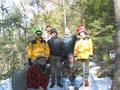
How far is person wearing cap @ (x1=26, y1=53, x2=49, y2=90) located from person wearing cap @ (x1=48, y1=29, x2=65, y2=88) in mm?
3480

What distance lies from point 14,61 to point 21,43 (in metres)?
1.72

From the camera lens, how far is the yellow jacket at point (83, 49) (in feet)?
38.9

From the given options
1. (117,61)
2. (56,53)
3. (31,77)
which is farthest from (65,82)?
(31,77)

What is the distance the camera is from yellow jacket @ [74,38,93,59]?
11852 millimetres

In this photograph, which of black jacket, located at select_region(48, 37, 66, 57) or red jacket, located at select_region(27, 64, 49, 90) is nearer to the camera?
red jacket, located at select_region(27, 64, 49, 90)

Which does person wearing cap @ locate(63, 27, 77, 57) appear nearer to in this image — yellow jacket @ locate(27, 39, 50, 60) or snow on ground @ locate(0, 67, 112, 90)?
yellow jacket @ locate(27, 39, 50, 60)

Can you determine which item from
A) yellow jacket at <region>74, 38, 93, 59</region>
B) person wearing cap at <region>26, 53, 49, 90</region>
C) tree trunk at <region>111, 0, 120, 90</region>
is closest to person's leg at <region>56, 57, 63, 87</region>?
yellow jacket at <region>74, 38, 93, 59</region>

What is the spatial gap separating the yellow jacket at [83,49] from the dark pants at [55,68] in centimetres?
56

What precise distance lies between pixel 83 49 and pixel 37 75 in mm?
3918

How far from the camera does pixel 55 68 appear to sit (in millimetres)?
11969

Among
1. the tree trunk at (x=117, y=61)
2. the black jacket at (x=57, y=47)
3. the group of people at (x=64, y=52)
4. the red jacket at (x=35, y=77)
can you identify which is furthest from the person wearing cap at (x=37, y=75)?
the black jacket at (x=57, y=47)

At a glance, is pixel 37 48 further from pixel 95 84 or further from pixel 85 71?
pixel 95 84

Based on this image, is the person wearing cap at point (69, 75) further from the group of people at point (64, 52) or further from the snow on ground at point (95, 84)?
the snow on ground at point (95, 84)

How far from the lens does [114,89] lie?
33.7ft
